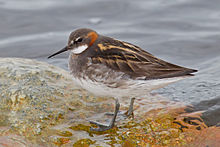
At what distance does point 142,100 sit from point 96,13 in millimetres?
6450

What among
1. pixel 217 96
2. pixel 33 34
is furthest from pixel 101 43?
pixel 33 34

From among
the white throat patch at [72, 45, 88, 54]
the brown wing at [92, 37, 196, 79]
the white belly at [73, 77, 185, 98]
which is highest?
the white throat patch at [72, 45, 88, 54]

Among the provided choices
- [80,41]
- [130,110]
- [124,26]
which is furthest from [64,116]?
[124,26]

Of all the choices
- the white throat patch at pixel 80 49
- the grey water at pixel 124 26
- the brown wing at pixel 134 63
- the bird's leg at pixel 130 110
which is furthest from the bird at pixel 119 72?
the grey water at pixel 124 26

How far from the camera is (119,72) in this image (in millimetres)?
5129

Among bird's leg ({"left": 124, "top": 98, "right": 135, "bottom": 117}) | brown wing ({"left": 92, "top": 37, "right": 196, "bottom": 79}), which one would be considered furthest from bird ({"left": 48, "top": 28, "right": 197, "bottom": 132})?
bird's leg ({"left": 124, "top": 98, "right": 135, "bottom": 117})

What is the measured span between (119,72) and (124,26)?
6176 mm

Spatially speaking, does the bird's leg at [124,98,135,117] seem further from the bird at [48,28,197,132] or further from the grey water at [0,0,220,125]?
the grey water at [0,0,220,125]

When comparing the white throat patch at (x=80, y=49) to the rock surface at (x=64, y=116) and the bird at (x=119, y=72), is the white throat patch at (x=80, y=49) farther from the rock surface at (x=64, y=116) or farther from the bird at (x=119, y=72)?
the rock surface at (x=64, y=116)

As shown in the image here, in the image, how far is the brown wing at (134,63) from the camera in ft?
16.8

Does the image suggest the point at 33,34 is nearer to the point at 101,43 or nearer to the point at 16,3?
the point at 16,3

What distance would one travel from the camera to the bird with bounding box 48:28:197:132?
513 centimetres

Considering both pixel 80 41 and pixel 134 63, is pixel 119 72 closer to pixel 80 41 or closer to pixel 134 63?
pixel 134 63

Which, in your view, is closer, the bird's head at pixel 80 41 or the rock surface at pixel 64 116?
the rock surface at pixel 64 116
